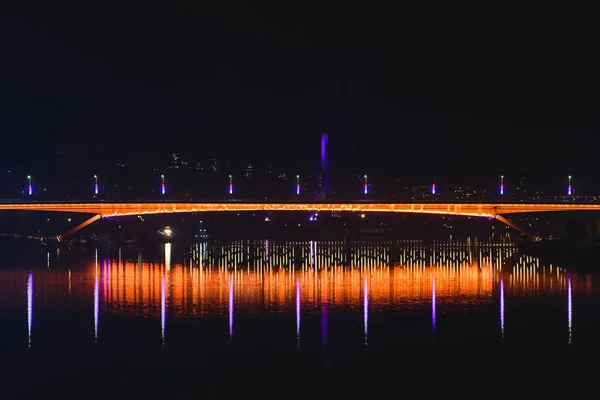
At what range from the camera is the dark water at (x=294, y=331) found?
21.9 metres

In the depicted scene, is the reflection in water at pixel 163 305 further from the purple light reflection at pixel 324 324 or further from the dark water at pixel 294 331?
the purple light reflection at pixel 324 324

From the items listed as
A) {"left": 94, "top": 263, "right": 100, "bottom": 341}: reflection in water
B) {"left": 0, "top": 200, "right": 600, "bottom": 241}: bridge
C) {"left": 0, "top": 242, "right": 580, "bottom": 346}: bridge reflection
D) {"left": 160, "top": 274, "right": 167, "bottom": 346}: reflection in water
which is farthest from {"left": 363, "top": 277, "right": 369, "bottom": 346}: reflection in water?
{"left": 0, "top": 200, "right": 600, "bottom": 241}: bridge

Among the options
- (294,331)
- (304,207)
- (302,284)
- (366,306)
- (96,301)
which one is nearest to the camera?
(294,331)

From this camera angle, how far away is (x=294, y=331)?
28.7 m

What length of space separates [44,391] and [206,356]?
4727 mm

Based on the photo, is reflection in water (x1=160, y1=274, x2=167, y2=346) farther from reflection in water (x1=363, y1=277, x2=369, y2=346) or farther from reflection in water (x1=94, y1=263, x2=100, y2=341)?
reflection in water (x1=363, y1=277, x2=369, y2=346)

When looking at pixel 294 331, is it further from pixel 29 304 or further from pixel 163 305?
pixel 29 304

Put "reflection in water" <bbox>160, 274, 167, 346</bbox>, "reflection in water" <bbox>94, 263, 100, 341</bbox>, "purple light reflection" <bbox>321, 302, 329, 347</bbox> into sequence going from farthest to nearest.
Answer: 1. "reflection in water" <bbox>94, 263, 100, 341</bbox>
2. "reflection in water" <bbox>160, 274, 167, 346</bbox>
3. "purple light reflection" <bbox>321, 302, 329, 347</bbox>

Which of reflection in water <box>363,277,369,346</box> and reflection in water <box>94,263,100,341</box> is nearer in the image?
reflection in water <box>363,277,369,346</box>

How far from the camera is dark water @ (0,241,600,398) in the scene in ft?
71.9

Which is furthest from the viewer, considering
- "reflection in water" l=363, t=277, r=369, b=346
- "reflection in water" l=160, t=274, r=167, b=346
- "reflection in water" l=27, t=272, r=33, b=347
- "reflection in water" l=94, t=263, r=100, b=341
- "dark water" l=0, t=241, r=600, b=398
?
"reflection in water" l=94, t=263, r=100, b=341

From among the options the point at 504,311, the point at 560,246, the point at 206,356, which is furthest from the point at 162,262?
the point at 206,356

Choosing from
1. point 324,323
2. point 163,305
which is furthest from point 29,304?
point 324,323

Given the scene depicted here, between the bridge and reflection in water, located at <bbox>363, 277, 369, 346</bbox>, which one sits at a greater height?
the bridge
